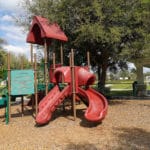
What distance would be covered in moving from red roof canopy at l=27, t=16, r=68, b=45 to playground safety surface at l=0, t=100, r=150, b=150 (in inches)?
123

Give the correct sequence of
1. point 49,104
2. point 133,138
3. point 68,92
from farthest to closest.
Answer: point 68,92 → point 49,104 → point 133,138

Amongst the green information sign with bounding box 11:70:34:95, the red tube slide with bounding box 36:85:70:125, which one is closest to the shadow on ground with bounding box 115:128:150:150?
the red tube slide with bounding box 36:85:70:125

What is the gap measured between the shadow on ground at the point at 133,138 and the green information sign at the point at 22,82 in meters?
3.66

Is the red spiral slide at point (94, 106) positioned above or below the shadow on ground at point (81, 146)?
above

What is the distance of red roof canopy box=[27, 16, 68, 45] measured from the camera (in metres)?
13.0

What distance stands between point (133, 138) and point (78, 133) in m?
1.67

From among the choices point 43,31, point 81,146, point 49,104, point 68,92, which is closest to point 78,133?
point 81,146

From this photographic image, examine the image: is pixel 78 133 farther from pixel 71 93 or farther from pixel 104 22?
pixel 104 22

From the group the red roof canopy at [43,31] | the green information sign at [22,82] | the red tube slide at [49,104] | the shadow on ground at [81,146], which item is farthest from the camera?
the red roof canopy at [43,31]

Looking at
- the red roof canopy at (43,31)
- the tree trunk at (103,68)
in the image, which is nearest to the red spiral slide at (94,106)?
the red roof canopy at (43,31)

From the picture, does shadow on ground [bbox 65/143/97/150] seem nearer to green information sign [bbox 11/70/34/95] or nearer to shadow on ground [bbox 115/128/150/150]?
shadow on ground [bbox 115/128/150/150]

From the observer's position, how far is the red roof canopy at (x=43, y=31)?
13.0 metres

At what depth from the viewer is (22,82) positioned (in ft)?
38.7

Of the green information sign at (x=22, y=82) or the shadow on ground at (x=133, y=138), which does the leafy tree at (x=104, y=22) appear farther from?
the shadow on ground at (x=133, y=138)
